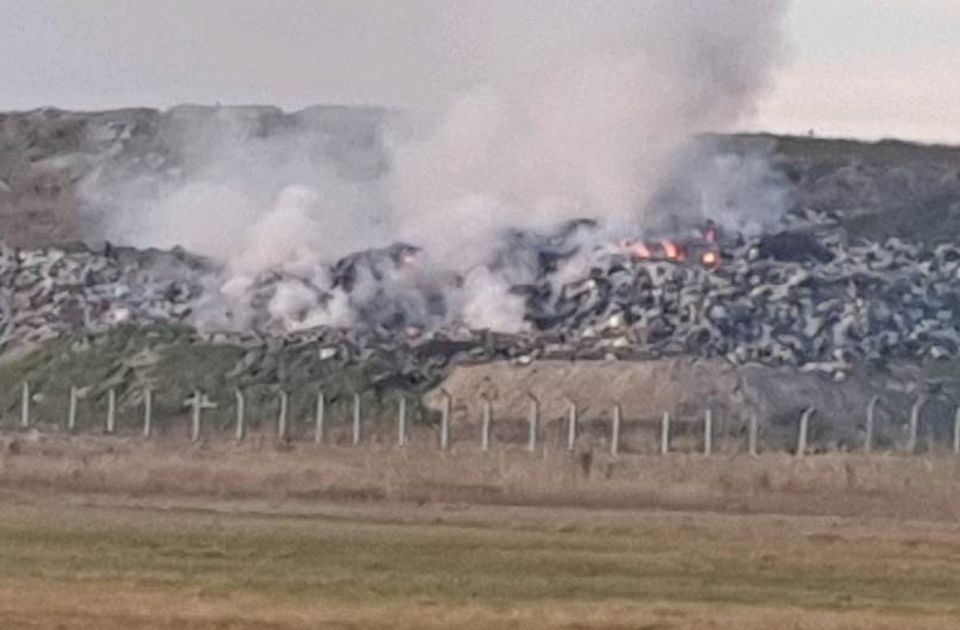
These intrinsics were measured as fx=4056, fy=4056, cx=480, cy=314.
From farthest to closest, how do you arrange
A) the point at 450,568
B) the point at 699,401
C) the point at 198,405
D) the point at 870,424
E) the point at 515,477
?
the point at 198,405
the point at 870,424
the point at 699,401
the point at 515,477
the point at 450,568

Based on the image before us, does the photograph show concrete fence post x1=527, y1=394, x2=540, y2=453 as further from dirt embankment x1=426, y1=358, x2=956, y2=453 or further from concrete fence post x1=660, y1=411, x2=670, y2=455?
concrete fence post x1=660, y1=411, x2=670, y2=455

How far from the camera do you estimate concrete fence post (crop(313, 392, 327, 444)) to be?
113 m

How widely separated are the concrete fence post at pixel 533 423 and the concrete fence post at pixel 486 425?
110cm

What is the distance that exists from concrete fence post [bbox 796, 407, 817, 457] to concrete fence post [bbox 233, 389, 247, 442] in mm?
15364

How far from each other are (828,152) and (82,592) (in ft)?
356

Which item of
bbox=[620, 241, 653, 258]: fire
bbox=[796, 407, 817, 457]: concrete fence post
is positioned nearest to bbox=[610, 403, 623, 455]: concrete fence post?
bbox=[796, 407, 817, 457]: concrete fence post

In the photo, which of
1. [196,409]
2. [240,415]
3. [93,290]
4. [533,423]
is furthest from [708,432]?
[93,290]

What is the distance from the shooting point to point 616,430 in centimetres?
10938

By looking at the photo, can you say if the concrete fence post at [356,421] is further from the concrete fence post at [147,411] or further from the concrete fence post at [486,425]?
the concrete fence post at [147,411]

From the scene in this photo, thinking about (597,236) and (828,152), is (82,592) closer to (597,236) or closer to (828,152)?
(597,236)

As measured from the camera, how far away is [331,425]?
11494cm

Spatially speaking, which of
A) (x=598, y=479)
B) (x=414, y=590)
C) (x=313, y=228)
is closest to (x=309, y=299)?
(x=313, y=228)

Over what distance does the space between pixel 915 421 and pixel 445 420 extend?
13.1m

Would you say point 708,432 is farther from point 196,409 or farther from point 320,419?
point 196,409
